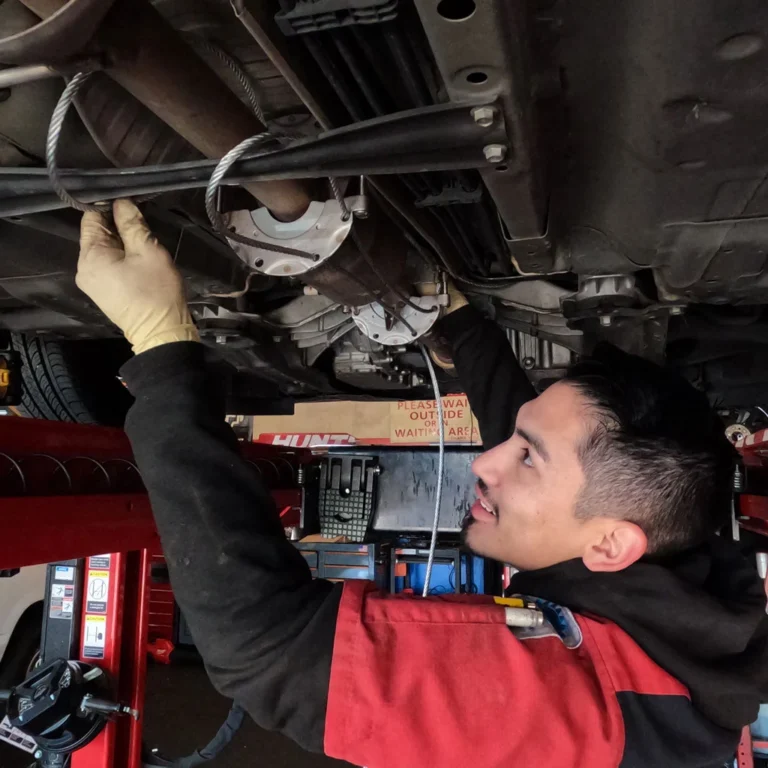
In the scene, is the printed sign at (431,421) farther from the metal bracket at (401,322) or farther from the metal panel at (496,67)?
the metal panel at (496,67)

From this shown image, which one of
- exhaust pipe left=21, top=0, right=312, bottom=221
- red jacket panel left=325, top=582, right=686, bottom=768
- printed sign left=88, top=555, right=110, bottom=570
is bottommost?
printed sign left=88, top=555, right=110, bottom=570

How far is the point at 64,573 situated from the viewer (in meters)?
1.62

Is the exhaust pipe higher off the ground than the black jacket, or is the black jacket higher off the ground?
the exhaust pipe

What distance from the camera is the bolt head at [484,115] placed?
498 mm

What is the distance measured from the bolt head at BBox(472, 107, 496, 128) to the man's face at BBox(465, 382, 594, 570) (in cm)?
55

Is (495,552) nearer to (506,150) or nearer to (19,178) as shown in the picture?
(506,150)

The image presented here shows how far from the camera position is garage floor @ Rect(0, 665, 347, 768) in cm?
279

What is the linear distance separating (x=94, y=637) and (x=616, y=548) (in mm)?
1379

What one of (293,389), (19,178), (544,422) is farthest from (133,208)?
(293,389)

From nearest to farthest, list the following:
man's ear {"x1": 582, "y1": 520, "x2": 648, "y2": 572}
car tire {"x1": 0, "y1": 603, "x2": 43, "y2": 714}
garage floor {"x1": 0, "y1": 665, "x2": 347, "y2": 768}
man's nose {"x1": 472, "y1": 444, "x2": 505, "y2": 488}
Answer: man's ear {"x1": 582, "y1": 520, "x2": 648, "y2": 572}
man's nose {"x1": 472, "y1": 444, "x2": 505, "y2": 488}
car tire {"x1": 0, "y1": 603, "x2": 43, "y2": 714}
garage floor {"x1": 0, "y1": 665, "x2": 347, "y2": 768}

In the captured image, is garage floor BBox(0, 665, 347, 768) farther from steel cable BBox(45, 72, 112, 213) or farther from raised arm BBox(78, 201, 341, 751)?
steel cable BBox(45, 72, 112, 213)

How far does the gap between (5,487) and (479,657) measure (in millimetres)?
677

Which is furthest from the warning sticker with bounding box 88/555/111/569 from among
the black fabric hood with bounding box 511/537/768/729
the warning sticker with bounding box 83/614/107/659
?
the black fabric hood with bounding box 511/537/768/729

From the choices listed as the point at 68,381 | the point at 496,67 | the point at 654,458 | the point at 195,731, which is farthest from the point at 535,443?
the point at 195,731
